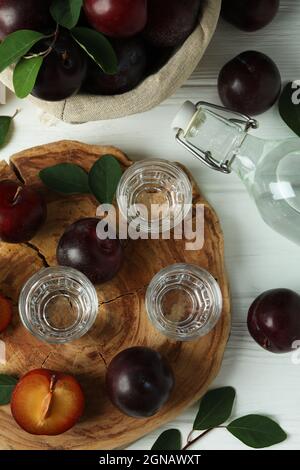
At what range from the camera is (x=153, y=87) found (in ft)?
2.78

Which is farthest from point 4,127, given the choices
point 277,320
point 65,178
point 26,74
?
point 277,320

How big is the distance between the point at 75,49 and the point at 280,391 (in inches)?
21.4

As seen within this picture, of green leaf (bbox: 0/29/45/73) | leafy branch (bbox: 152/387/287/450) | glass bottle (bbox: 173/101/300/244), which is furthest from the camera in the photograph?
leafy branch (bbox: 152/387/287/450)

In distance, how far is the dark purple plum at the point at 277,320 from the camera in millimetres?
921

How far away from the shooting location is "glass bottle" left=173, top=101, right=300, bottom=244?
0.86 meters

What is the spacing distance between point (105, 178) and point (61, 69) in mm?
199

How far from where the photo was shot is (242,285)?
0.99 m

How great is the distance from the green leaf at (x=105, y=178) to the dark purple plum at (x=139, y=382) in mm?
206

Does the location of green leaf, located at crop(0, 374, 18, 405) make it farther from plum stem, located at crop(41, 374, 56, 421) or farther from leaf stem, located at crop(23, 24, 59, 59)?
leaf stem, located at crop(23, 24, 59, 59)

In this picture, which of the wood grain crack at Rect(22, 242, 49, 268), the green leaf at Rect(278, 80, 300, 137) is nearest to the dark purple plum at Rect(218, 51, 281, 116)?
the green leaf at Rect(278, 80, 300, 137)

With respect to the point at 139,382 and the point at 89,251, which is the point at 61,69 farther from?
the point at 139,382

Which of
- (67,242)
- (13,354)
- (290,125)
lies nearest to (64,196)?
(67,242)

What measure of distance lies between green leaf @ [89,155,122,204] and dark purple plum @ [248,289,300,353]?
250 mm

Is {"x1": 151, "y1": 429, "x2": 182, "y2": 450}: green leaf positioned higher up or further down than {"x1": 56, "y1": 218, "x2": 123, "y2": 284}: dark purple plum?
further down
